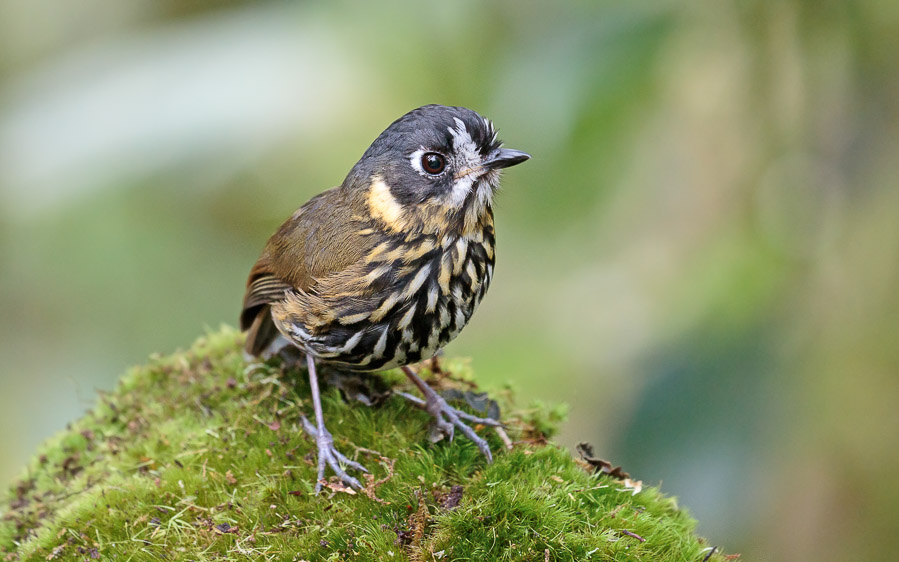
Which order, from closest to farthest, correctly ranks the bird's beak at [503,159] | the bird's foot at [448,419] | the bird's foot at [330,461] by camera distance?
the bird's foot at [330,461]
the bird's foot at [448,419]
the bird's beak at [503,159]

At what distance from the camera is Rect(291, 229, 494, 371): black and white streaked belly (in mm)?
3492

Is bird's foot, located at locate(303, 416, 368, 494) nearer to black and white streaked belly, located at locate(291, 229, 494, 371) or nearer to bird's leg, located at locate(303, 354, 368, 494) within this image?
bird's leg, located at locate(303, 354, 368, 494)

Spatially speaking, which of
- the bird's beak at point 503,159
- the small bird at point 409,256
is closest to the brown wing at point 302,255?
the small bird at point 409,256

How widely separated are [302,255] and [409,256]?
592mm

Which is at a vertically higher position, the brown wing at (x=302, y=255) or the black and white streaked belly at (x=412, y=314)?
the brown wing at (x=302, y=255)

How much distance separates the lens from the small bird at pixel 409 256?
11.5 ft

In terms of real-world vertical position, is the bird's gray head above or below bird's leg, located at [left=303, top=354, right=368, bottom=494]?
above

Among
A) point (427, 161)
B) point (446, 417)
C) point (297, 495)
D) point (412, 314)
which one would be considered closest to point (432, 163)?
point (427, 161)

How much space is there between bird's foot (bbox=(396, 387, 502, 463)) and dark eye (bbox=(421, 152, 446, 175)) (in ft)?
3.07

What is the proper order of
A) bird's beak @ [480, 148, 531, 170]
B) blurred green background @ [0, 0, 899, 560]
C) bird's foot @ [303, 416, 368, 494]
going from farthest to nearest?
1. blurred green background @ [0, 0, 899, 560]
2. bird's beak @ [480, 148, 531, 170]
3. bird's foot @ [303, 416, 368, 494]

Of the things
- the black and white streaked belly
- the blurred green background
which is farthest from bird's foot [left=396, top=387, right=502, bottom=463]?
the blurred green background

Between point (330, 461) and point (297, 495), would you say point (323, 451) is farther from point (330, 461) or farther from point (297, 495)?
point (297, 495)

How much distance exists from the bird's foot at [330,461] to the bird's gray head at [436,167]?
2.97 ft

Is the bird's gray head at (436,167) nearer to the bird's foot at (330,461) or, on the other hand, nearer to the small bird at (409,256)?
the small bird at (409,256)
